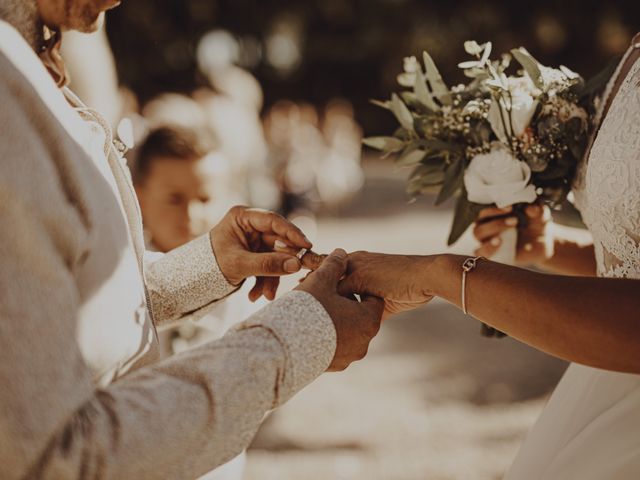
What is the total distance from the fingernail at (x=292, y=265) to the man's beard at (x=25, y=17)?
872mm

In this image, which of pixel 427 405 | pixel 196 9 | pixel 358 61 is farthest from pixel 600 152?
pixel 358 61

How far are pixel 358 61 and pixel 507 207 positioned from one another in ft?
81.2

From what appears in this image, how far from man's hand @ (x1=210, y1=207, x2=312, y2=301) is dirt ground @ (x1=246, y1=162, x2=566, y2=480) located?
103 inches

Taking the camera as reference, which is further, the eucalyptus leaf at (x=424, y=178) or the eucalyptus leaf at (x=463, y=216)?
the eucalyptus leaf at (x=424, y=178)

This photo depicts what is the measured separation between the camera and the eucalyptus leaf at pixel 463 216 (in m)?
2.50

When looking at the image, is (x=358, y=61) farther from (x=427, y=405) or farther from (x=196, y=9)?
(x=427, y=405)

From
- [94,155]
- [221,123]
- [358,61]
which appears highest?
[94,155]

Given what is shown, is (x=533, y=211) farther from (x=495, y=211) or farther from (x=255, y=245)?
(x=255, y=245)

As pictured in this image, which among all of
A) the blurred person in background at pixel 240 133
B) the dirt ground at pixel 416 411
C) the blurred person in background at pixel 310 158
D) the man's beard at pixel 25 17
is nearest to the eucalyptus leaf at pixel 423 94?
the man's beard at pixel 25 17

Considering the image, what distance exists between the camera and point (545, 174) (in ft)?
7.90

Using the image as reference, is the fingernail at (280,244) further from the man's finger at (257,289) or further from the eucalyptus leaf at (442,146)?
the eucalyptus leaf at (442,146)

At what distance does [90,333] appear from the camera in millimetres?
1259

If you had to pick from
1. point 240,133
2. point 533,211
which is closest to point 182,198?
point 533,211

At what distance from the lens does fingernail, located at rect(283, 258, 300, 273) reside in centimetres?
194
